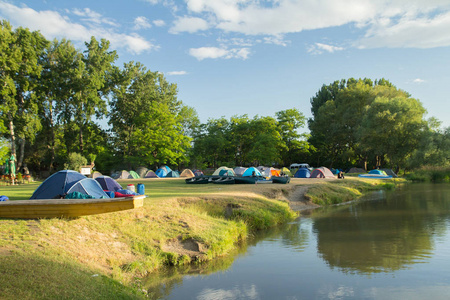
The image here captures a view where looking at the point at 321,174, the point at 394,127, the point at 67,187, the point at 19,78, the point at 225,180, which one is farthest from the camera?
the point at 394,127

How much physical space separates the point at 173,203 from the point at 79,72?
34395mm

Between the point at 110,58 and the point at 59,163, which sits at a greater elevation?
the point at 110,58

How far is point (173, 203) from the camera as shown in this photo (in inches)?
538

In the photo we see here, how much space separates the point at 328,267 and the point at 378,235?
4530 mm

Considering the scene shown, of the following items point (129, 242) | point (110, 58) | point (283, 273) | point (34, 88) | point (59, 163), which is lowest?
point (283, 273)

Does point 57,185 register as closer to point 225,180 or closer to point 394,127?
point 225,180

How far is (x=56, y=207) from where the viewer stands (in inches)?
357

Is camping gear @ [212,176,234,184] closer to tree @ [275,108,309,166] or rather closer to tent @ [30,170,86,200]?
tent @ [30,170,86,200]

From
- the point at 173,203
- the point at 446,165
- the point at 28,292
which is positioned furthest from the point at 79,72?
the point at 446,165

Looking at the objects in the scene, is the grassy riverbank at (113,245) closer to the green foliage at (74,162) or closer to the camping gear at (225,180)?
the camping gear at (225,180)

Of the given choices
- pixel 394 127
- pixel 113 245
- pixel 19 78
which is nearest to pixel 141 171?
pixel 19 78

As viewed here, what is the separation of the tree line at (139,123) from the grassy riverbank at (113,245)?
2736cm

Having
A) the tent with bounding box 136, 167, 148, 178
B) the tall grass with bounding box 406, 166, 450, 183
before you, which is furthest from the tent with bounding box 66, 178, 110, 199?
the tall grass with bounding box 406, 166, 450, 183

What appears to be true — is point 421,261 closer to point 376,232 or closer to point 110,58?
point 376,232
